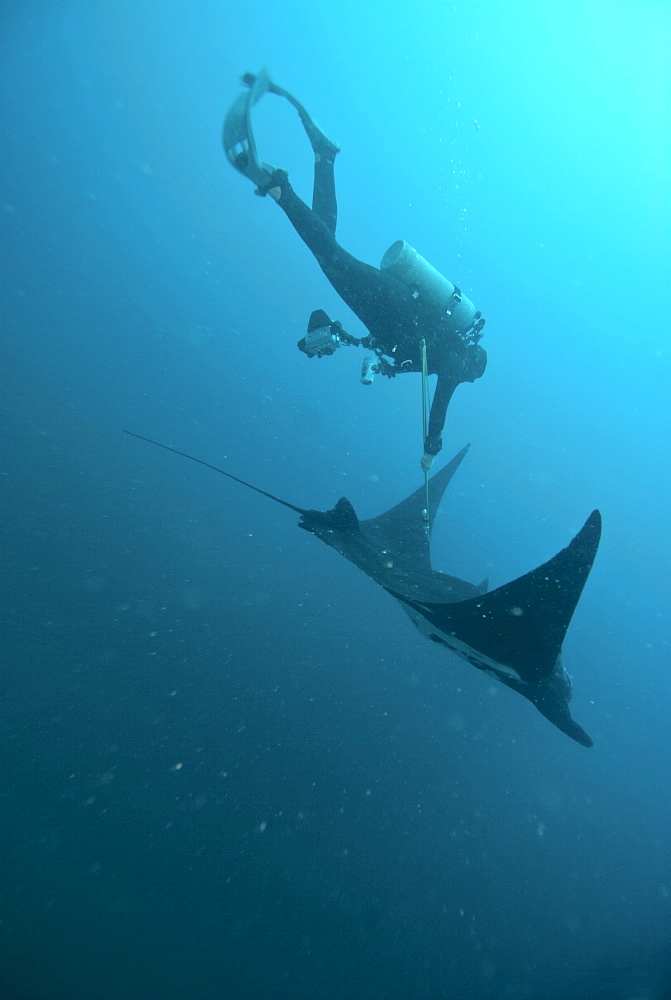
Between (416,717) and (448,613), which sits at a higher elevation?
(448,613)

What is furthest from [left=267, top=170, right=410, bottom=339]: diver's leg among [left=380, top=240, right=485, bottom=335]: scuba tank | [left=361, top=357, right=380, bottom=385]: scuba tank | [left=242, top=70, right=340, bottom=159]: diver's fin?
[left=242, top=70, right=340, bottom=159]: diver's fin

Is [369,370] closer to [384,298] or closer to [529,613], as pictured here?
[384,298]

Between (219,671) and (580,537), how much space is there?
20.4 ft

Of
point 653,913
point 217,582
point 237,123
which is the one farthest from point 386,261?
point 653,913

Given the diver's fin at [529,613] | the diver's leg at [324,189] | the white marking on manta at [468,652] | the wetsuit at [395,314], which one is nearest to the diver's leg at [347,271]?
the wetsuit at [395,314]

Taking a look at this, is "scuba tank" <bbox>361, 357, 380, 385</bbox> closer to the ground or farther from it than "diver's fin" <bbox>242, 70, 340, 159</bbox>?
closer to the ground

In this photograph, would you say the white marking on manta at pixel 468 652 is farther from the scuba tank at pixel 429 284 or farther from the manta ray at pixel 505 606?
the scuba tank at pixel 429 284

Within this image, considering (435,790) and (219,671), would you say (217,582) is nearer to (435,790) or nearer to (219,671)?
(219,671)

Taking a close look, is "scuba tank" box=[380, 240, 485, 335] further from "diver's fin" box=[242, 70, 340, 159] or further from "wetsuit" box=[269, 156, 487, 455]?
"diver's fin" box=[242, 70, 340, 159]

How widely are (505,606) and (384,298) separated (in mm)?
5030

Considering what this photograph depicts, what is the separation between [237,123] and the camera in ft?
17.9

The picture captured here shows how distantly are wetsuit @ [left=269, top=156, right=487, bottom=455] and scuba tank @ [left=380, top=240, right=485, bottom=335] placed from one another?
85mm

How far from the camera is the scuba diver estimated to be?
5641 mm

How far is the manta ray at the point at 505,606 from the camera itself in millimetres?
2828
